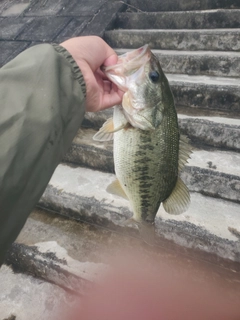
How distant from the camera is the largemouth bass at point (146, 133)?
150 cm

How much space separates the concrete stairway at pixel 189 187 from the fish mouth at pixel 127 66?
1.17 m

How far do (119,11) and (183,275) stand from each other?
11.7ft

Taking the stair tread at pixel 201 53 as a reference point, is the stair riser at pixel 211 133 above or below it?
below

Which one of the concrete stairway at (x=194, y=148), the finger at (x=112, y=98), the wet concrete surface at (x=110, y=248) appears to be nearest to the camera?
the finger at (x=112, y=98)

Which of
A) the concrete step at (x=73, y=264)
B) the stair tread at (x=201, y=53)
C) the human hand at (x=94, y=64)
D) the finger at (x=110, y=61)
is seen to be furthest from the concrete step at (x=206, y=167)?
the finger at (x=110, y=61)

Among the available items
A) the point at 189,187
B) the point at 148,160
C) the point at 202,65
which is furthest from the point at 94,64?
the point at 202,65

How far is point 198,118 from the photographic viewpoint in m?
2.78

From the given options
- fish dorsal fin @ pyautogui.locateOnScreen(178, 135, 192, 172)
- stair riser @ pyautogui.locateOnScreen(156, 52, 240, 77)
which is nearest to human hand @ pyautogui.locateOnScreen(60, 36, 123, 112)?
fish dorsal fin @ pyautogui.locateOnScreen(178, 135, 192, 172)

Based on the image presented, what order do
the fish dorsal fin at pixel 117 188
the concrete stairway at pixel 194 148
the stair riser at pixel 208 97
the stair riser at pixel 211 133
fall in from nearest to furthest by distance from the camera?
the fish dorsal fin at pixel 117 188, the concrete stairway at pixel 194 148, the stair riser at pixel 211 133, the stair riser at pixel 208 97

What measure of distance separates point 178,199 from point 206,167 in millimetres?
928

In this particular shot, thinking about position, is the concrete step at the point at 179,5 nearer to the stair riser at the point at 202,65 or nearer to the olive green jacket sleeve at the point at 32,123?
the stair riser at the point at 202,65

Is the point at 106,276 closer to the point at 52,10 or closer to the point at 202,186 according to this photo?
the point at 202,186

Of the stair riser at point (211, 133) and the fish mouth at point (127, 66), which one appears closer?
the fish mouth at point (127, 66)

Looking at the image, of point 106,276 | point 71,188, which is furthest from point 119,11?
point 106,276
